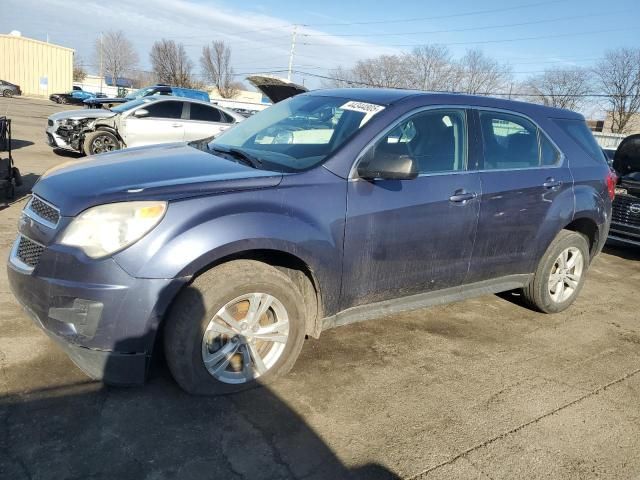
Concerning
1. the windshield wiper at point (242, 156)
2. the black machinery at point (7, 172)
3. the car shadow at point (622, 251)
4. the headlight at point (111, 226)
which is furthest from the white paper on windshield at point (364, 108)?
the car shadow at point (622, 251)

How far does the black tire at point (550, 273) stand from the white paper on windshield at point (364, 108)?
83.4 inches

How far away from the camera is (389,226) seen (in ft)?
11.0

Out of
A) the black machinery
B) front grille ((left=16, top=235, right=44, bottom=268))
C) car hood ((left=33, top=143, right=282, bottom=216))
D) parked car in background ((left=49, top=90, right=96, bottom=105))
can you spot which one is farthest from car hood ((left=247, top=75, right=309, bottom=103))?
parked car in background ((left=49, top=90, right=96, bottom=105))

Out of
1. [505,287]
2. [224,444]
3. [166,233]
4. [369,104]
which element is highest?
[369,104]

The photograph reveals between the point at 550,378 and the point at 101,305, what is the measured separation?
2954mm

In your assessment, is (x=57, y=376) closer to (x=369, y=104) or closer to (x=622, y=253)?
(x=369, y=104)

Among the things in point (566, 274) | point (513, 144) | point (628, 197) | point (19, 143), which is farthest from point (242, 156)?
point (19, 143)

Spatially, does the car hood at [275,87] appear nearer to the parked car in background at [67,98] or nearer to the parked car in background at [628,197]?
the parked car in background at [628,197]

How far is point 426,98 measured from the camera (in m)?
3.72

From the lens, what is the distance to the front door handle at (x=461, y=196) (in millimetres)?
3669

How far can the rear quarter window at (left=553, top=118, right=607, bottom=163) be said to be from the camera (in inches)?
183

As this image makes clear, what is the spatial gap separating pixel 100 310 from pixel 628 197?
7.17 metres

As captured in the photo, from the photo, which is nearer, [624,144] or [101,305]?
[101,305]

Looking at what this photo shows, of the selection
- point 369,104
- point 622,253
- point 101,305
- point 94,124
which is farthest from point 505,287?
point 94,124
